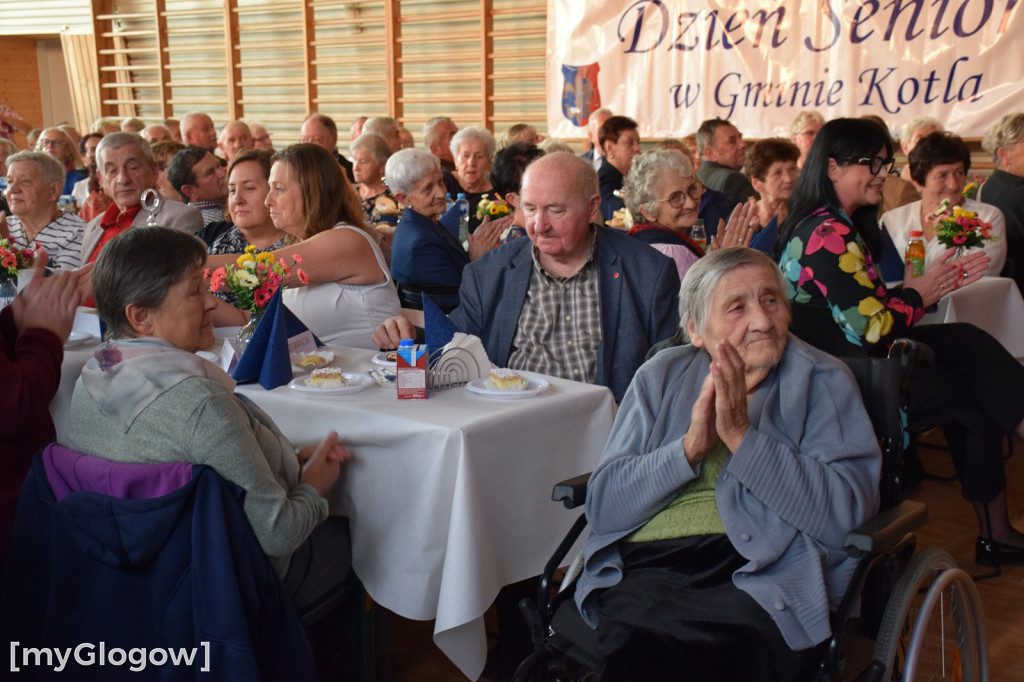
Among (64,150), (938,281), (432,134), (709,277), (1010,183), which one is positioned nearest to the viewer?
(709,277)

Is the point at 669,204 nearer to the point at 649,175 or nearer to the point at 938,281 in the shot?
the point at 649,175

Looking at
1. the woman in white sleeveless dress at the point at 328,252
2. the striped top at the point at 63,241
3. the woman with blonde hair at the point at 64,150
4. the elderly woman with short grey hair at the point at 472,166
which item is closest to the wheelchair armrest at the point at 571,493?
the woman in white sleeveless dress at the point at 328,252

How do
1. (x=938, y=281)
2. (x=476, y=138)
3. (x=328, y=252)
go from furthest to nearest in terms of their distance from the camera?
1. (x=476, y=138)
2. (x=328, y=252)
3. (x=938, y=281)

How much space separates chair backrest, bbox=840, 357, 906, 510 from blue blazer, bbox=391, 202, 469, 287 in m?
2.03

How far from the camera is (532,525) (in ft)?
7.09

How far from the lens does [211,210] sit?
454cm

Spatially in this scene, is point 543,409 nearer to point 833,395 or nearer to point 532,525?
point 532,525

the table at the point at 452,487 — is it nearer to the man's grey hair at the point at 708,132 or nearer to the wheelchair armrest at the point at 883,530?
the wheelchair armrest at the point at 883,530

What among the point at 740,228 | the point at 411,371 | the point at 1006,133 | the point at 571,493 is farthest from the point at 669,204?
the point at 1006,133

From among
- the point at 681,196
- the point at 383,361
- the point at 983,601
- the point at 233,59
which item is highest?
the point at 233,59

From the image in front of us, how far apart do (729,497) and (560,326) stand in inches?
41.1

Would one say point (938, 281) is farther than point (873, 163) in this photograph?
Yes

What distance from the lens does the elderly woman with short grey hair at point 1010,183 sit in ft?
15.6

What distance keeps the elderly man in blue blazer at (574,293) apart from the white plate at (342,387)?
1.31 feet
